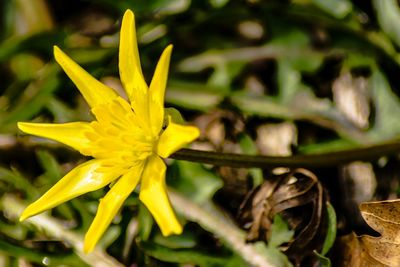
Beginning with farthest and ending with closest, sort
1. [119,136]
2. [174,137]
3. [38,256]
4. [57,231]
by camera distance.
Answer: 1. [57,231]
2. [38,256]
3. [119,136]
4. [174,137]

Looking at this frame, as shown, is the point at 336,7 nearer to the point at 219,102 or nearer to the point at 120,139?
the point at 219,102

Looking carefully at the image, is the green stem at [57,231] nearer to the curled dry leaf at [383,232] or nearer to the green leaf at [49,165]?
the green leaf at [49,165]

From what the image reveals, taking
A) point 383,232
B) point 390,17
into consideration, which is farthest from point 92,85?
point 390,17

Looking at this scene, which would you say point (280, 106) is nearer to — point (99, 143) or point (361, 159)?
point (361, 159)

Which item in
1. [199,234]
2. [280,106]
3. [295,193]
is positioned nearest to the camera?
[295,193]

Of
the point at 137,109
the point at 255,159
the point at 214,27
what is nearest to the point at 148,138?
the point at 137,109

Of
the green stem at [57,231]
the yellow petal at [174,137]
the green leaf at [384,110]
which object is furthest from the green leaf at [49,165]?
the green leaf at [384,110]
